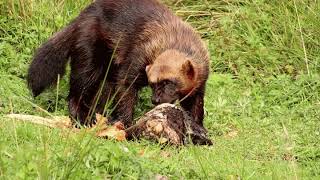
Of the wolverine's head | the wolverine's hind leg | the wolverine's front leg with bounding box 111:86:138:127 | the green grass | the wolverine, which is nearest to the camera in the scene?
the green grass

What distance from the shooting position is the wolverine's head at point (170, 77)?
775cm

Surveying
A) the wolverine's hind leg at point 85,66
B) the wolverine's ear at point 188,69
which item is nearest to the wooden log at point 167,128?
the wolverine's ear at point 188,69

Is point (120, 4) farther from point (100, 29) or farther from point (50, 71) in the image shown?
point (50, 71)

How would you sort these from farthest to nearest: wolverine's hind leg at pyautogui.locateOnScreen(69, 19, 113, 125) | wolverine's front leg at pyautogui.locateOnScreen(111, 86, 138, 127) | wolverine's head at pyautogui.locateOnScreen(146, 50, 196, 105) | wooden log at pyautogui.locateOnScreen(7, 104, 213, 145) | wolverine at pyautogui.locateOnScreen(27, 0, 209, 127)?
wolverine's hind leg at pyautogui.locateOnScreen(69, 19, 113, 125) → wolverine's front leg at pyautogui.locateOnScreen(111, 86, 138, 127) → wolverine at pyautogui.locateOnScreen(27, 0, 209, 127) → wolverine's head at pyautogui.locateOnScreen(146, 50, 196, 105) → wooden log at pyautogui.locateOnScreen(7, 104, 213, 145)

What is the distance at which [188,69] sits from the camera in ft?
25.9

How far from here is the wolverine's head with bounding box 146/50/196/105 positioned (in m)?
7.75

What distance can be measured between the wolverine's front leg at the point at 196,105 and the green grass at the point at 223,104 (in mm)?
306

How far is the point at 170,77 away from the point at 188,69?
22 cm

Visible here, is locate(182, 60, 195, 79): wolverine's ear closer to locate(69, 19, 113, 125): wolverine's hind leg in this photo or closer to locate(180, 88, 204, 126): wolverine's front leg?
locate(180, 88, 204, 126): wolverine's front leg

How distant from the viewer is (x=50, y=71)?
8.60 metres

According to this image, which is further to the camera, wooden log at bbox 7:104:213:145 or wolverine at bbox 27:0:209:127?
wolverine at bbox 27:0:209:127

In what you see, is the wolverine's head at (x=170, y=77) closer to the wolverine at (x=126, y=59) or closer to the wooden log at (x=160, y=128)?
the wolverine at (x=126, y=59)

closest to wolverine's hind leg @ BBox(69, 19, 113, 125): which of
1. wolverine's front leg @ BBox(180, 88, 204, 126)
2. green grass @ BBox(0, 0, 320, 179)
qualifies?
green grass @ BBox(0, 0, 320, 179)

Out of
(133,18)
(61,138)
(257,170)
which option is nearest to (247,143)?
(257,170)
